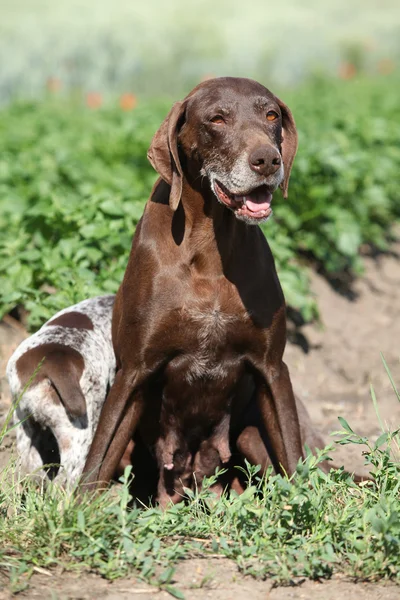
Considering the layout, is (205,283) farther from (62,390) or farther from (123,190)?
(123,190)

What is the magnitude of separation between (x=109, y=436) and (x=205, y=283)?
32.6 inches

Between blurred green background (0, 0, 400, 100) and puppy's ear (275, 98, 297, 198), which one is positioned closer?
puppy's ear (275, 98, 297, 198)

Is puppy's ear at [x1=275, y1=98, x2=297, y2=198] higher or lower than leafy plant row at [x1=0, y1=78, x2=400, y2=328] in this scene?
higher

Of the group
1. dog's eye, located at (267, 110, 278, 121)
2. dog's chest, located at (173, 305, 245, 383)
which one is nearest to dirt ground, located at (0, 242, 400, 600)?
dog's chest, located at (173, 305, 245, 383)

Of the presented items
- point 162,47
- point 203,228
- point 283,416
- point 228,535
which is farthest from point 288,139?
point 162,47

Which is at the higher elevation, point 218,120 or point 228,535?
point 218,120

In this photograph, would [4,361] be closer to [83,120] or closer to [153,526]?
[153,526]

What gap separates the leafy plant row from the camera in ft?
20.2

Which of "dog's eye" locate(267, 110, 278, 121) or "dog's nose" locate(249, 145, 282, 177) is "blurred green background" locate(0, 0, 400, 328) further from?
"dog's nose" locate(249, 145, 282, 177)

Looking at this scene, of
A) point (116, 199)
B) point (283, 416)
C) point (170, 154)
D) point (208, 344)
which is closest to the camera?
point (170, 154)

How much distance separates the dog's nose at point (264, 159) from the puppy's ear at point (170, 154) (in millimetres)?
390

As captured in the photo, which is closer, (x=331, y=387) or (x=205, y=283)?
(x=205, y=283)

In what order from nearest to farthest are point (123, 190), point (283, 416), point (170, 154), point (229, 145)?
point (229, 145), point (170, 154), point (283, 416), point (123, 190)

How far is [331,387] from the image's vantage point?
723 cm
